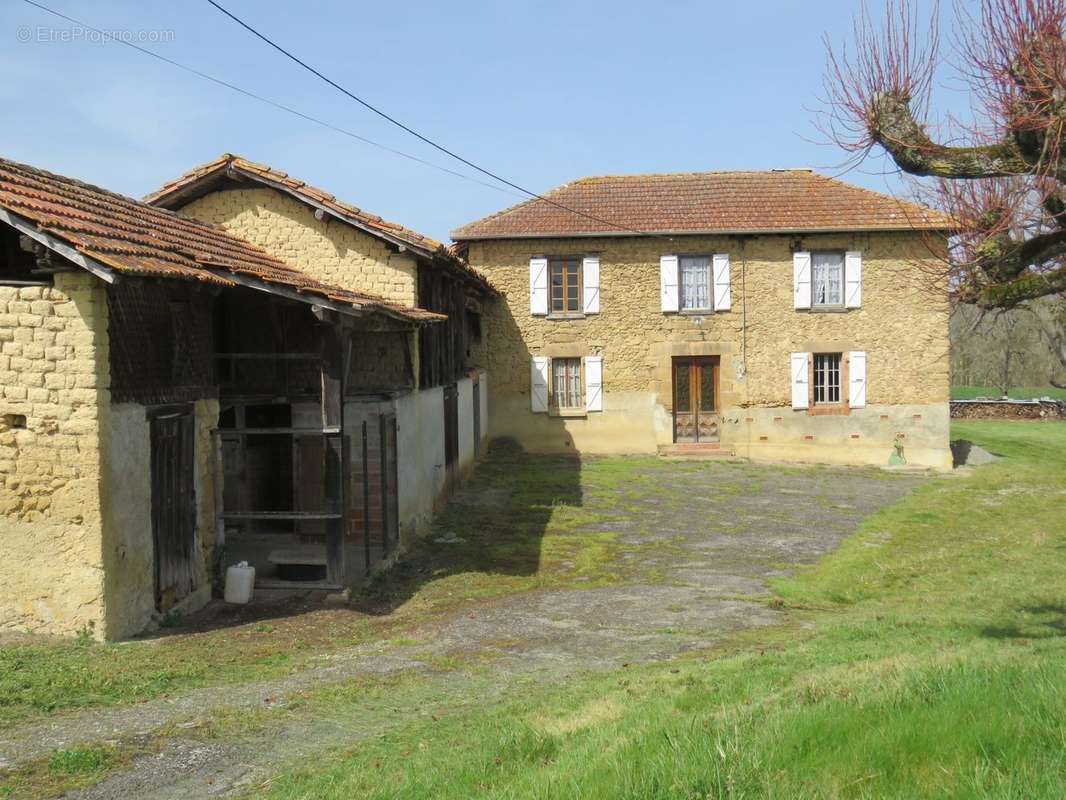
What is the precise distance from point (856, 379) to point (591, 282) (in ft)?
21.5

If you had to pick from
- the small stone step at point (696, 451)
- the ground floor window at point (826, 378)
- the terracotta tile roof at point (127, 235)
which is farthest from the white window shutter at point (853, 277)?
the terracotta tile roof at point (127, 235)

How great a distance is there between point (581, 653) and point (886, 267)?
16013 millimetres

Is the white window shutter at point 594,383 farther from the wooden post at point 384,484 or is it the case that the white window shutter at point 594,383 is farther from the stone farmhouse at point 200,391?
the wooden post at point 384,484

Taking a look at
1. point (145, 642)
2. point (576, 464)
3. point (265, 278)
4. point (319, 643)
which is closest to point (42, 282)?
point (265, 278)

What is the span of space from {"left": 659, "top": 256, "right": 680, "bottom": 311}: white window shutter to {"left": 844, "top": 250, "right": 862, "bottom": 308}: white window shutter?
3.96 m

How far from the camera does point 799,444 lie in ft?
69.2

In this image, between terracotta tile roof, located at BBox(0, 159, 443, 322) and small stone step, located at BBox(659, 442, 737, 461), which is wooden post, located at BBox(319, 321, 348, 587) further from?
small stone step, located at BBox(659, 442, 737, 461)

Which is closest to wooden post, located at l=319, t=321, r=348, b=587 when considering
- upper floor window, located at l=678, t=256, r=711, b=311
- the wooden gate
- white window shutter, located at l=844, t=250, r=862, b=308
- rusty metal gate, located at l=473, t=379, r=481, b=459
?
the wooden gate

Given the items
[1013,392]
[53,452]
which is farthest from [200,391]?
[1013,392]

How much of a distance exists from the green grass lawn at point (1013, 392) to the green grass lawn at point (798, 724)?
3530 centimetres

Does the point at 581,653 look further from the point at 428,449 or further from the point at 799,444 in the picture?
the point at 799,444

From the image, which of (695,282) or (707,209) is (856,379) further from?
(707,209)

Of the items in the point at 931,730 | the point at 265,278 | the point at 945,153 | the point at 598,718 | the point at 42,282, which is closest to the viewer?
the point at 931,730

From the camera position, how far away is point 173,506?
29.4 feet
